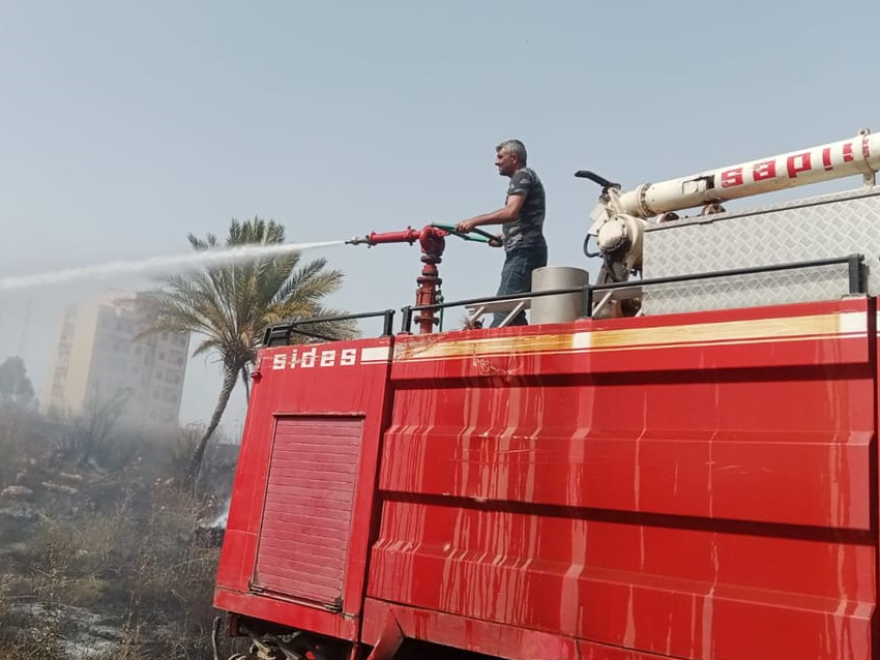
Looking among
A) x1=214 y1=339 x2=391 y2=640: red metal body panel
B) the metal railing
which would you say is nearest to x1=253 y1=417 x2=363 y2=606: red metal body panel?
x1=214 y1=339 x2=391 y2=640: red metal body panel

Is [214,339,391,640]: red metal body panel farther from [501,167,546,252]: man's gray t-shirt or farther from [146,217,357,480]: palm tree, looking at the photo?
[146,217,357,480]: palm tree

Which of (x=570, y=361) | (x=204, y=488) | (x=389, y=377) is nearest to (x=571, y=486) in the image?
(x=570, y=361)

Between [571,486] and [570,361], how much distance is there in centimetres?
66

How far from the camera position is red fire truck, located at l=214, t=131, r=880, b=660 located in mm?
3252

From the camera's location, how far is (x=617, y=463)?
3.77 metres

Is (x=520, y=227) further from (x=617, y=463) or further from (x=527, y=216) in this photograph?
(x=617, y=463)

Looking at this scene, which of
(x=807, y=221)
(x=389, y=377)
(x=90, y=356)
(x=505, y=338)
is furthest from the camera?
(x=90, y=356)

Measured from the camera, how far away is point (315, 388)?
5402 mm

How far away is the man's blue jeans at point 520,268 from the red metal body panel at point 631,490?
1214 mm

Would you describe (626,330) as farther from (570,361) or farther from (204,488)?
(204,488)

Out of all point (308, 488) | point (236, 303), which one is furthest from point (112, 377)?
point (308, 488)

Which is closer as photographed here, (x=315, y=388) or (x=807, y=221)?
(x=807, y=221)

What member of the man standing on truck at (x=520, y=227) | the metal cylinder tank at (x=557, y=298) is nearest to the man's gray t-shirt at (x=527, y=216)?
the man standing on truck at (x=520, y=227)

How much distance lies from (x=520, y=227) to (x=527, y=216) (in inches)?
4.2
